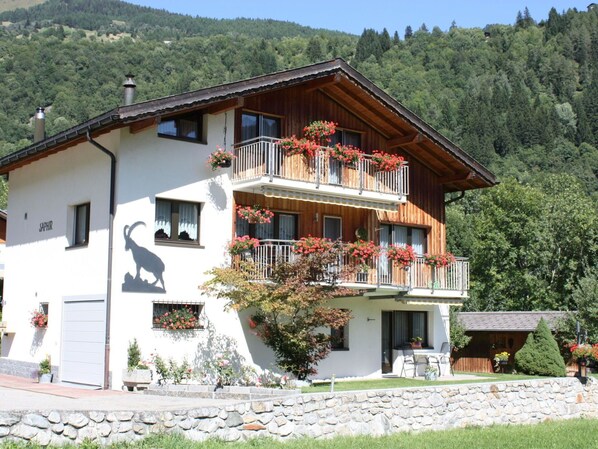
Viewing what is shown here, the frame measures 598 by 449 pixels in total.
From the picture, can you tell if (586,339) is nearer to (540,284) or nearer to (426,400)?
(426,400)

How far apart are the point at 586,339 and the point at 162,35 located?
12404 cm

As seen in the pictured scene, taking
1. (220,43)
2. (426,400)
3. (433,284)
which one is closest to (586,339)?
(433,284)

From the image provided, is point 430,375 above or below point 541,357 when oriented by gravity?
below

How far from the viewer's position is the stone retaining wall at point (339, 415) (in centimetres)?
1278

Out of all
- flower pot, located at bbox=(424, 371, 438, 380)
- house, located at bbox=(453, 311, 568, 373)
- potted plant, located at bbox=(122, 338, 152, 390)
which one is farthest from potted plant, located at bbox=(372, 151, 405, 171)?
house, located at bbox=(453, 311, 568, 373)

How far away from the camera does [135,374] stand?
2047 centimetres

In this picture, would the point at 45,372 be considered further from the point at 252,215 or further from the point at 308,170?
the point at 308,170

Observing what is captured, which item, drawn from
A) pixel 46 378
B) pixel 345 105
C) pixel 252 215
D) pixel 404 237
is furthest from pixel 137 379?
pixel 404 237

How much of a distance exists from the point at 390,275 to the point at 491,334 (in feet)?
57.7

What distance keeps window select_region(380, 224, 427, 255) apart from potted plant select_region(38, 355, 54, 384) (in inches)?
433

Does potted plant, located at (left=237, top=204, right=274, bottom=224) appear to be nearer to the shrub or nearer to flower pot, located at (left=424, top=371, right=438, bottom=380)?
flower pot, located at (left=424, top=371, right=438, bottom=380)

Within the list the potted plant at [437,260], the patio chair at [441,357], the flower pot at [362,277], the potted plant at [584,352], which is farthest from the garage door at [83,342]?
the potted plant at [584,352]

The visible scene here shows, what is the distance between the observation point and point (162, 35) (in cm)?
14712

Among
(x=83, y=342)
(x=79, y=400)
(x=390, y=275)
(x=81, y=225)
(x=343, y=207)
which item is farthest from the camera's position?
(x=390, y=275)
